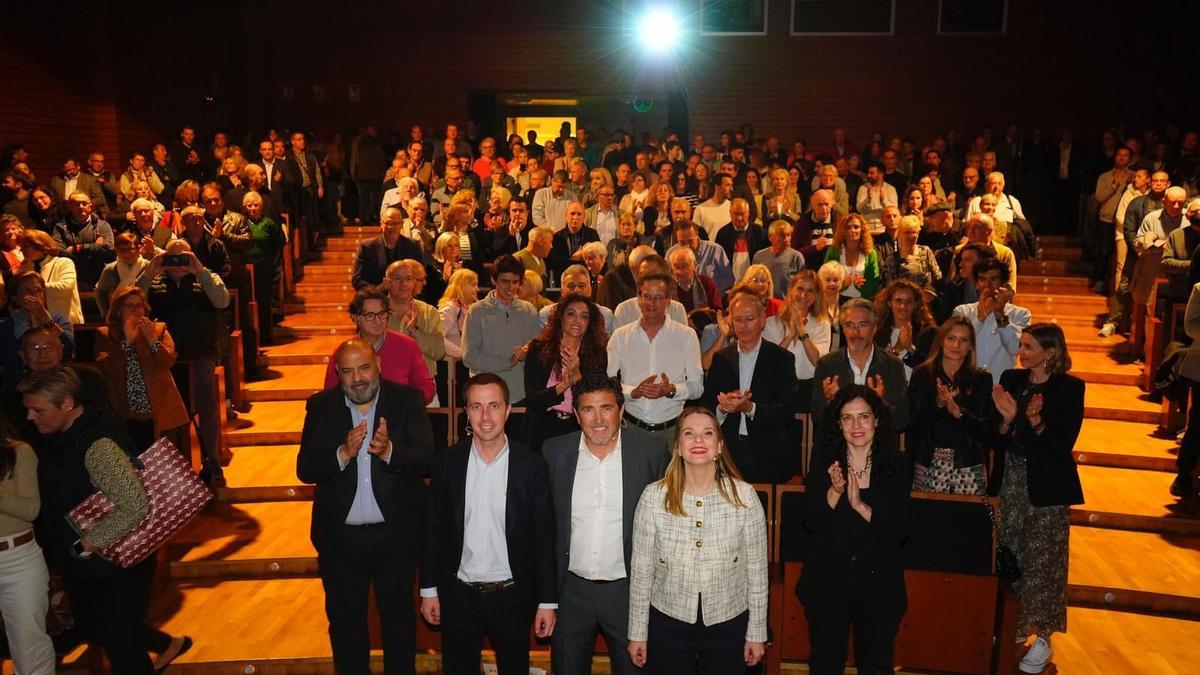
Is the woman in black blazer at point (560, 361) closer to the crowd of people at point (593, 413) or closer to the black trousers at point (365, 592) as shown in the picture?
the crowd of people at point (593, 413)

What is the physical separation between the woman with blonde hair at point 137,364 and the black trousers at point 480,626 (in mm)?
2667

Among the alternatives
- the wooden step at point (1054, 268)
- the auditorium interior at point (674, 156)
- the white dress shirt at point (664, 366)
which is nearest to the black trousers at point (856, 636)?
the auditorium interior at point (674, 156)

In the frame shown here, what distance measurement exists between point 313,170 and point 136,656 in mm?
8047

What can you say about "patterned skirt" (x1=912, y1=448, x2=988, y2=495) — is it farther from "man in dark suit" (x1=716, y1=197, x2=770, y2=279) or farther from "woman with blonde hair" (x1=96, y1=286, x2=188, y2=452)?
"woman with blonde hair" (x1=96, y1=286, x2=188, y2=452)

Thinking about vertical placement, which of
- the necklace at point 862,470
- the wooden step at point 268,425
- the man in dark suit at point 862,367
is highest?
the man in dark suit at point 862,367

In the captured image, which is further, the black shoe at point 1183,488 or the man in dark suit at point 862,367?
the black shoe at point 1183,488

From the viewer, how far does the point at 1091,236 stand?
414 inches

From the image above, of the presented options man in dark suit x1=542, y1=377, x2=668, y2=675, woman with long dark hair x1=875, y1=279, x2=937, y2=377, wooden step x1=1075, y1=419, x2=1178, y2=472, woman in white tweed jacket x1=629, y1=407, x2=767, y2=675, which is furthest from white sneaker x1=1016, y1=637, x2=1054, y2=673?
wooden step x1=1075, y1=419, x2=1178, y2=472

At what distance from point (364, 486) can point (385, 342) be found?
0.90m

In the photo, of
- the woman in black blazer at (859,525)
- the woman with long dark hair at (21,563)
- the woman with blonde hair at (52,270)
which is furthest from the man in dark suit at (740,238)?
the woman with long dark hair at (21,563)

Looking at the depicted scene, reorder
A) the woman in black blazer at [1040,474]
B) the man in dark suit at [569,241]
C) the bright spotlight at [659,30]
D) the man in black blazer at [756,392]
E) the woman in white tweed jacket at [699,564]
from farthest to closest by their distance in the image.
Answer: the bright spotlight at [659,30] < the man in dark suit at [569,241] < the man in black blazer at [756,392] < the woman in black blazer at [1040,474] < the woman in white tweed jacket at [699,564]

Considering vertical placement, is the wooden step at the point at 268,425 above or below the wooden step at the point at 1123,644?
above

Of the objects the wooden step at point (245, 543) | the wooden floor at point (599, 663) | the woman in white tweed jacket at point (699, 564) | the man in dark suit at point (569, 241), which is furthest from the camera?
the man in dark suit at point (569, 241)

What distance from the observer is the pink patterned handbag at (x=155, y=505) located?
3.74 meters
